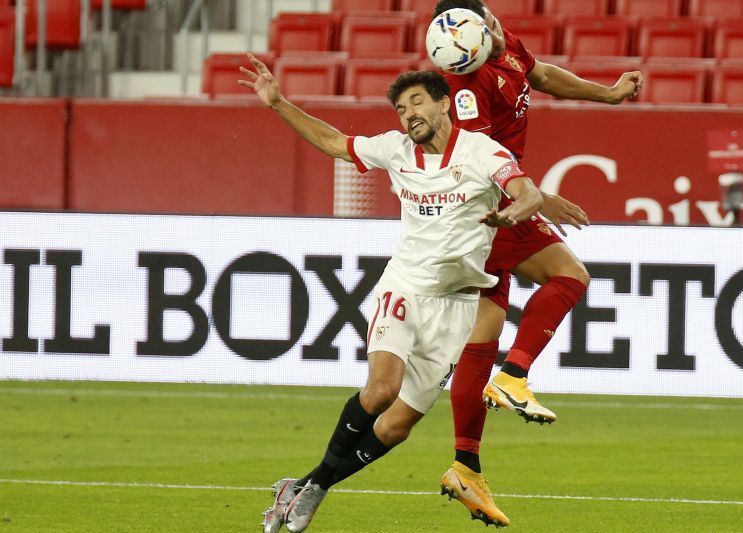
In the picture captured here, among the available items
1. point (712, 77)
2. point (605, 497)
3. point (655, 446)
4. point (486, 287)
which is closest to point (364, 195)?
point (712, 77)

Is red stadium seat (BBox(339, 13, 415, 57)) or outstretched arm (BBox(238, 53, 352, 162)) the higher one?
red stadium seat (BBox(339, 13, 415, 57))

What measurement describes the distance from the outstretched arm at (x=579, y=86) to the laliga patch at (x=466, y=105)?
2.00 ft

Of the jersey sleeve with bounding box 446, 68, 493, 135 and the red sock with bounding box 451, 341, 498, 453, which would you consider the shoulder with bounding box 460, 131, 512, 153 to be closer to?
the jersey sleeve with bounding box 446, 68, 493, 135

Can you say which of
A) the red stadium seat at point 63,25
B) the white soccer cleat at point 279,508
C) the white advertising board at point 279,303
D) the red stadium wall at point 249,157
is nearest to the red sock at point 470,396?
the white soccer cleat at point 279,508

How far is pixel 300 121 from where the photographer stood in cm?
661

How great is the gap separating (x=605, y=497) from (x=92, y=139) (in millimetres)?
7044

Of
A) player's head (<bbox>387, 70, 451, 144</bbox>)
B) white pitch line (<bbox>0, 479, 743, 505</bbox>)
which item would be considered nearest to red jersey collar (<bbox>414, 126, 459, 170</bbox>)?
player's head (<bbox>387, 70, 451, 144</bbox>)

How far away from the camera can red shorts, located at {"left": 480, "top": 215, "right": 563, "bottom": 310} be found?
22.5 ft

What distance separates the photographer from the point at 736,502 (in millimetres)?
7715

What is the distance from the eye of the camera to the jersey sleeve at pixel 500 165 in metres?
6.15

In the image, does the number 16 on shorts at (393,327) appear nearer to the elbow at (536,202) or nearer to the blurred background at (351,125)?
the elbow at (536,202)

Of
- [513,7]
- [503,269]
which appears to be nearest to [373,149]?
[503,269]

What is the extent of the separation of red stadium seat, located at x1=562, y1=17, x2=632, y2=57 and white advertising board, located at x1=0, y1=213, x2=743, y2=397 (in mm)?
3994

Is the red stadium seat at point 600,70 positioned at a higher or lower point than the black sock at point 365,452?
higher
